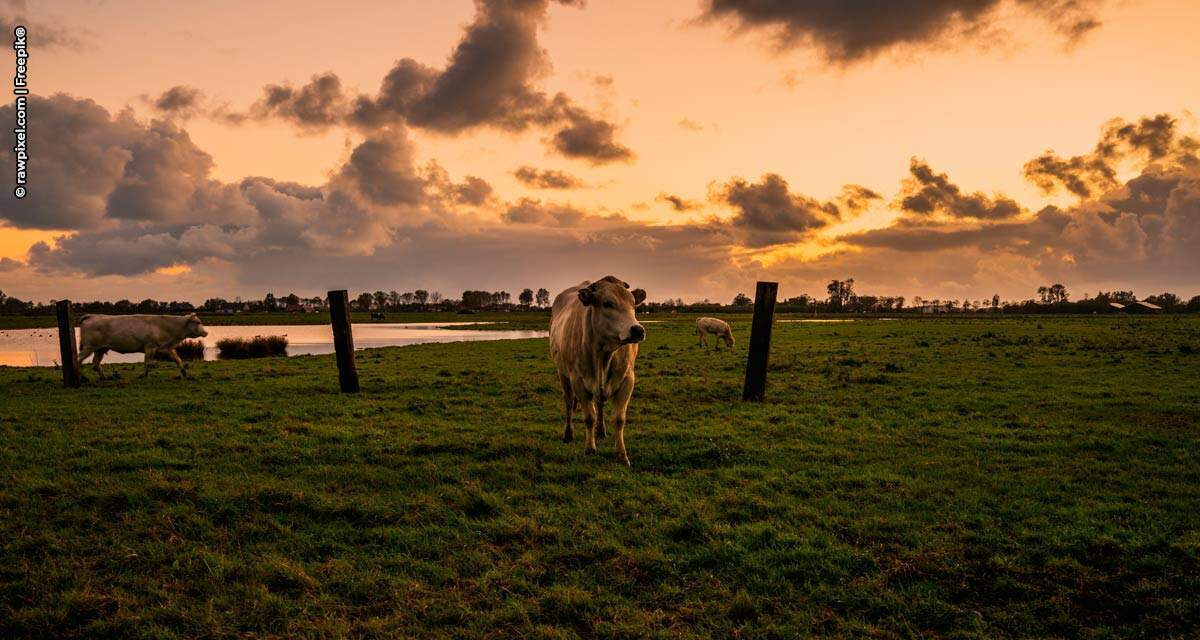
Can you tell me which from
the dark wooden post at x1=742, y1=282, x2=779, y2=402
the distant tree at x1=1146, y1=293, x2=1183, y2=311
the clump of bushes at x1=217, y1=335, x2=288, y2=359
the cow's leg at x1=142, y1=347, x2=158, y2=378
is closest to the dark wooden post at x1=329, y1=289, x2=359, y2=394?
the cow's leg at x1=142, y1=347, x2=158, y2=378

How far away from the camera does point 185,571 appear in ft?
16.7

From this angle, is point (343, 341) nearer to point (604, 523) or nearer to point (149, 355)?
point (149, 355)

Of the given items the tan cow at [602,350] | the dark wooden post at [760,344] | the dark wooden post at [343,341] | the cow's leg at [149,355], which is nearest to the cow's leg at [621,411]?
the tan cow at [602,350]

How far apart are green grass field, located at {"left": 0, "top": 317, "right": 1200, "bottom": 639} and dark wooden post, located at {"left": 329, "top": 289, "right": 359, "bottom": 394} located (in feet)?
10.2

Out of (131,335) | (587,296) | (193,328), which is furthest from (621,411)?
(193,328)

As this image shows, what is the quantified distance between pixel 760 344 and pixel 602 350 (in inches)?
243

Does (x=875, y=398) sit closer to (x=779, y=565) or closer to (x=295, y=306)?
(x=779, y=565)

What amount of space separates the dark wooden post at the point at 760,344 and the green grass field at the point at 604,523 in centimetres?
122

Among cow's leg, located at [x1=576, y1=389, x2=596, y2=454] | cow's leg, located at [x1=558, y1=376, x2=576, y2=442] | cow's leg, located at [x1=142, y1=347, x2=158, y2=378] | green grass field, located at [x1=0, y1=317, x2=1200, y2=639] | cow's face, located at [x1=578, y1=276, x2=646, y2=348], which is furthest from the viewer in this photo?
cow's leg, located at [x1=142, y1=347, x2=158, y2=378]

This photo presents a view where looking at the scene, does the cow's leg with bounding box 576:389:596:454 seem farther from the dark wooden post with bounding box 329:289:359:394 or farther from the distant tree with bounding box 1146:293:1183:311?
the distant tree with bounding box 1146:293:1183:311

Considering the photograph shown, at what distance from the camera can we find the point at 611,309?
8.74 m

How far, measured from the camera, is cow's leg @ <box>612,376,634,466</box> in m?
8.63

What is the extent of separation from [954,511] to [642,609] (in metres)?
4.00

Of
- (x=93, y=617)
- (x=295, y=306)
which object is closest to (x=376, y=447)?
(x=93, y=617)
